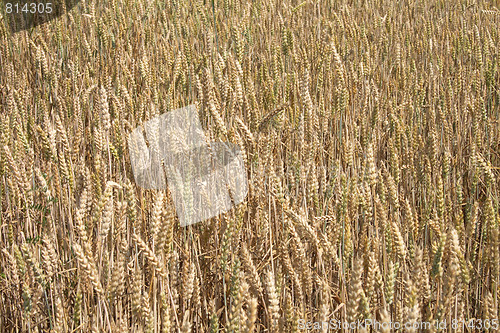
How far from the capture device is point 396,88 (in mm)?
2242

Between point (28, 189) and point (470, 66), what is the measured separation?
7.23ft

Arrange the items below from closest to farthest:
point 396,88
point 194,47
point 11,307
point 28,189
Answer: point 28,189, point 11,307, point 396,88, point 194,47

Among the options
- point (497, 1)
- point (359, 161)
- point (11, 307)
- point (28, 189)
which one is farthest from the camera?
point (497, 1)

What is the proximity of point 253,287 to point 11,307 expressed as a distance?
1.91ft

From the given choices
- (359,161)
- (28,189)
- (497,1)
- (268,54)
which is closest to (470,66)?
(268,54)

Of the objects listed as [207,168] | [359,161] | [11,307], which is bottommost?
[11,307]

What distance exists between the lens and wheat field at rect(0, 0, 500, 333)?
3.23 ft

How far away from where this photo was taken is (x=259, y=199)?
54.9 inches

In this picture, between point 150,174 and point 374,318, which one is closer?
point 374,318

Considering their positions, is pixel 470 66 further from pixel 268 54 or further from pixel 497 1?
pixel 497 1

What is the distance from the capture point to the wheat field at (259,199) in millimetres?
984

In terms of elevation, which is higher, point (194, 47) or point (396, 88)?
point (194, 47)

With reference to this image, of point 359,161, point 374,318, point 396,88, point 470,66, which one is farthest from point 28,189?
point 470,66

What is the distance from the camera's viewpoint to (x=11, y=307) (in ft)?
4.04
